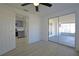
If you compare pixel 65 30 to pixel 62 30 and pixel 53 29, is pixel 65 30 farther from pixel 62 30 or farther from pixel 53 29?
pixel 53 29

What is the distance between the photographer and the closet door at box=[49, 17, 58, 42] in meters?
6.57

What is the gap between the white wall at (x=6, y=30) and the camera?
3.85m

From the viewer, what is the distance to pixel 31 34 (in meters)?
6.27

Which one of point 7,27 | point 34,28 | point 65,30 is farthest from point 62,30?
point 7,27

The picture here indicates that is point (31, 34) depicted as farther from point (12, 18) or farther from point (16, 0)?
point (16, 0)

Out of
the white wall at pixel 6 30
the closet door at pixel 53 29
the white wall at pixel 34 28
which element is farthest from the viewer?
the closet door at pixel 53 29

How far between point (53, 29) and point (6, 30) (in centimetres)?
377

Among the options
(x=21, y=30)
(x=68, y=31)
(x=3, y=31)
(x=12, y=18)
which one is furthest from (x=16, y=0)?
(x=21, y=30)

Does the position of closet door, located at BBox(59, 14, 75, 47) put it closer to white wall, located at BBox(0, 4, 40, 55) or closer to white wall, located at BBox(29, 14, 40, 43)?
white wall, located at BBox(29, 14, 40, 43)

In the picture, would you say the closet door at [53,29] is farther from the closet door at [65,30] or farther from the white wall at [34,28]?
the white wall at [34,28]

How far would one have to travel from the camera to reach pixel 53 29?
6934 millimetres

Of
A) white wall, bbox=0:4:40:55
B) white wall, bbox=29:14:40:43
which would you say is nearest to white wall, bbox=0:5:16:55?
white wall, bbox=0:4:40:55

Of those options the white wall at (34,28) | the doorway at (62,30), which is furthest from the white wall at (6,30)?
the doorway at (62,30)

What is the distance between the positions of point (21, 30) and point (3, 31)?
20.5ft
